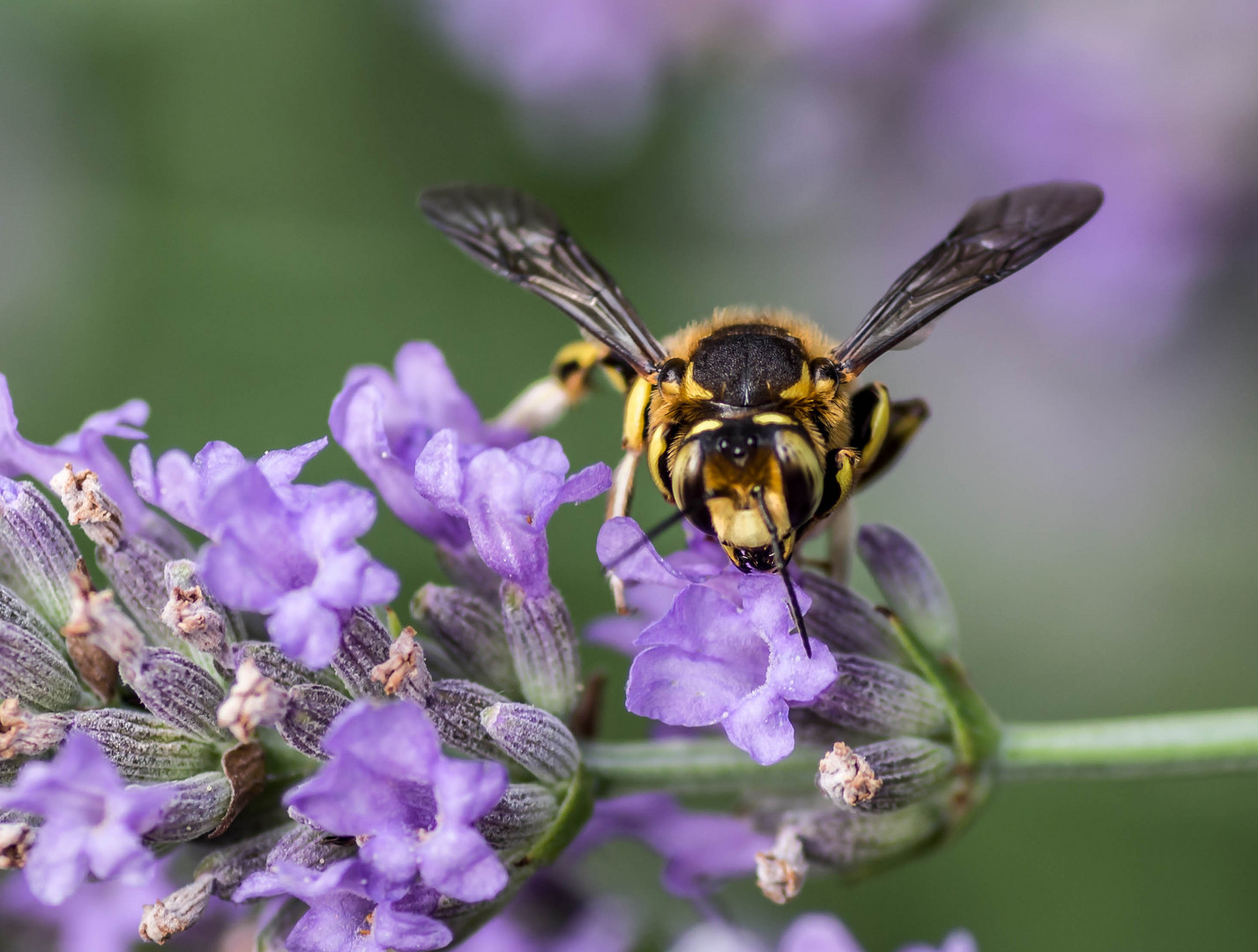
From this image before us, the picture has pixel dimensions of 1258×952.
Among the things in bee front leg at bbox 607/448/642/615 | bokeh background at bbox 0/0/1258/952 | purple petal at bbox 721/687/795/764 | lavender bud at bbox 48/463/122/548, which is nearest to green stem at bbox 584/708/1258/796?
bee front leg at bbox 607/448/642/615

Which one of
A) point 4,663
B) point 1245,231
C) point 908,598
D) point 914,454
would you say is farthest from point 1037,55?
point 4,663

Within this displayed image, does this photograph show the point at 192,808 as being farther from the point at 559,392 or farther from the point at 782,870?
the point at 559,392

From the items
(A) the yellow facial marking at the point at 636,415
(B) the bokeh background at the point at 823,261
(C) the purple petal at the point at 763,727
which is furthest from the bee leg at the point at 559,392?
(B) the bokeh background at the point at 823,261

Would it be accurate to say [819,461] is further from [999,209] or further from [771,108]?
[771,108]

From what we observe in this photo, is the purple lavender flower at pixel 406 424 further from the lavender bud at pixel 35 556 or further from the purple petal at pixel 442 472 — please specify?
the lavender bud at pixel 35 556

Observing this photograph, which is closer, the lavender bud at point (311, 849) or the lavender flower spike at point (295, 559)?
the lavender flower spike at point (295, 559)

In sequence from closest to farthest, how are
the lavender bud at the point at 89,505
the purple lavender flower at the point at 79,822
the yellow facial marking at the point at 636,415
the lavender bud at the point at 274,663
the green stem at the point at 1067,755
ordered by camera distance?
the purple lavender flower at the point at 79,822 → the lavender bud at the point at 274,663 → the lavender bud at the point at 89,505 → the green stem at the point at 1067,755 → the yellow facial marking at the point at 636,415

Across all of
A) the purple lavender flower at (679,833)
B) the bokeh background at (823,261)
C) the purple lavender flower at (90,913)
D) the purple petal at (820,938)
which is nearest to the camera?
the purple lavender flower at (679,833)
